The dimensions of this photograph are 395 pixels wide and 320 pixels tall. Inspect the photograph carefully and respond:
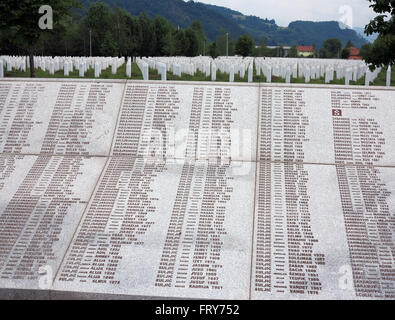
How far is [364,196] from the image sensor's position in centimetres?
906

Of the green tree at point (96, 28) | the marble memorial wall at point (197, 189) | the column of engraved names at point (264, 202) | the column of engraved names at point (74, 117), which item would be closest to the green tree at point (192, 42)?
the green tree at point (96, 28)

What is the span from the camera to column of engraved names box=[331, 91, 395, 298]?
297 inches

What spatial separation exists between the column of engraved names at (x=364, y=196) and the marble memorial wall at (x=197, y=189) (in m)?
0.03

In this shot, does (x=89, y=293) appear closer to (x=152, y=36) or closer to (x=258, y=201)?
(x=258, y=201)

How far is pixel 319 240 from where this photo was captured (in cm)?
821

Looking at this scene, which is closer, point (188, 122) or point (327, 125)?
point (327, 125)

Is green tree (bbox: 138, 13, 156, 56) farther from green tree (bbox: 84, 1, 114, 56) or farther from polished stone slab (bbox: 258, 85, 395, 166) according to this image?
polished stone slab (bbox: 258, 85, 395, 166)

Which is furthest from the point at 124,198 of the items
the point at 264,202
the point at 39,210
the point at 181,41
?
the point at 181,41

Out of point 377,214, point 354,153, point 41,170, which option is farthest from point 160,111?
point 377,214

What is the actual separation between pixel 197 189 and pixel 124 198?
62.1 inches

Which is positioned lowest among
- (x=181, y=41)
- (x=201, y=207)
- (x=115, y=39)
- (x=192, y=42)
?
(x=201, y=207)

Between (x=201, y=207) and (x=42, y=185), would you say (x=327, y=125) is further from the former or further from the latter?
(x=42, y=185)

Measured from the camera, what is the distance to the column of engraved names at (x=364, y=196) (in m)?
7.54

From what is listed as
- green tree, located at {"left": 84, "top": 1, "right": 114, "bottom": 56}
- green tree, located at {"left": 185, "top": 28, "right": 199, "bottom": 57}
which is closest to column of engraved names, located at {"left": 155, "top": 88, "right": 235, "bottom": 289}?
green tree, located at {"left": 84, "top": 1, "right": 114, "bottom": 56}
